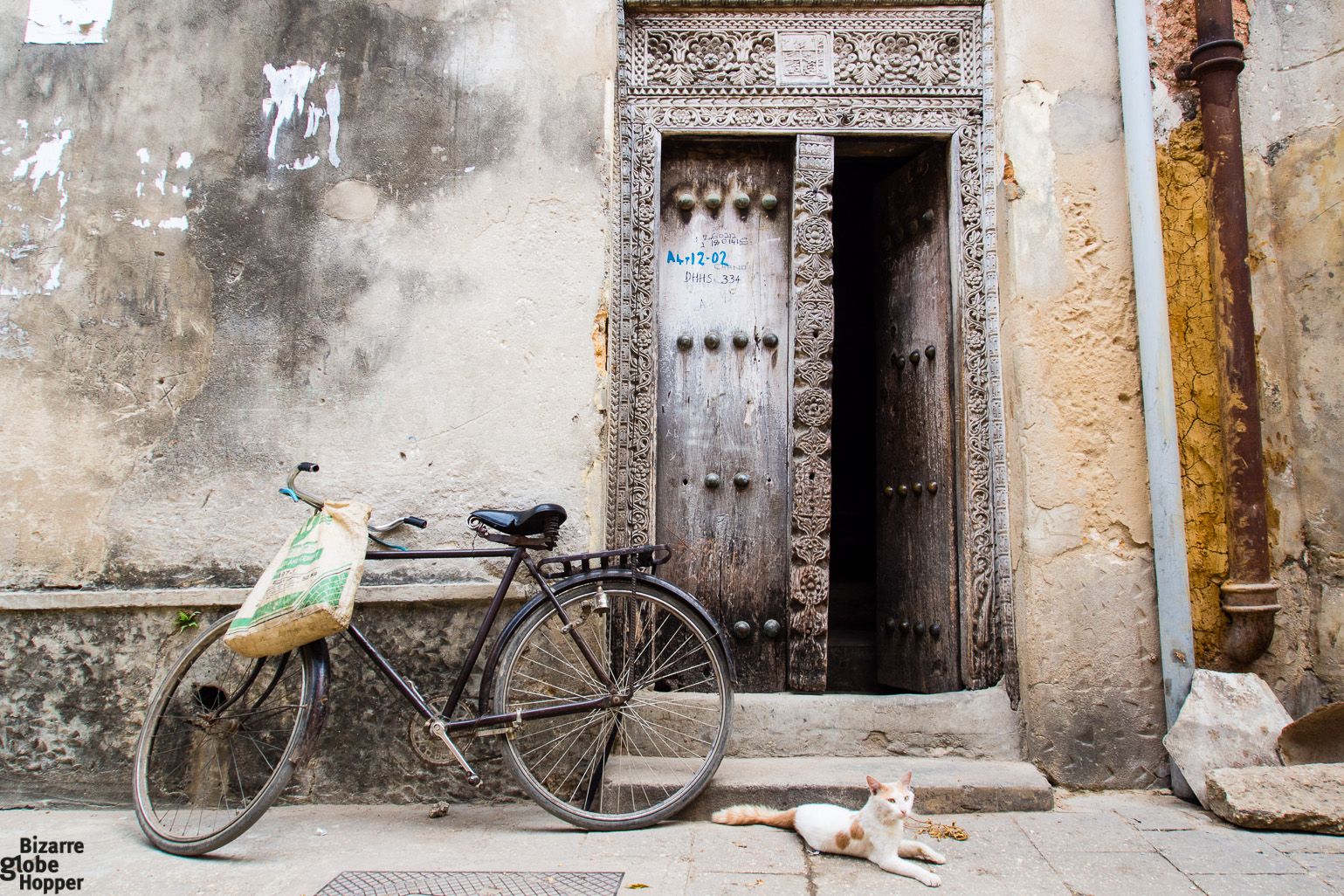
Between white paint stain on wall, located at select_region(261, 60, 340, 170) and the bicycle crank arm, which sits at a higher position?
white paint stain on wall, located at select_region(261, 60, 340, 170)

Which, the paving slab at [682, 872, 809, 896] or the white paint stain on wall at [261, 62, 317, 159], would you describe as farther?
the white paint stain on wall at [261, 62, 317, 159]

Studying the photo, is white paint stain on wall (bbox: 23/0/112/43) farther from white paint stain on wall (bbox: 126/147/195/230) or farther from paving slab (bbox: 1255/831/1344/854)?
paving slab (bbox: 1255/831/1344/854)

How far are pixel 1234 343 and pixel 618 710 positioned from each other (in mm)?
2607

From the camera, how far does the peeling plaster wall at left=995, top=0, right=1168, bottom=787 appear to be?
2.97 metres

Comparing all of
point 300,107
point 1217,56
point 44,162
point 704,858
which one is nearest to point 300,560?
point 704,858

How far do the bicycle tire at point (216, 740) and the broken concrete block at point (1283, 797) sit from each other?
286cm

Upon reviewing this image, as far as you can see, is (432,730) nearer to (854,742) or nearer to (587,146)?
(854,742)

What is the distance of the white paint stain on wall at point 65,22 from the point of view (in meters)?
3.28

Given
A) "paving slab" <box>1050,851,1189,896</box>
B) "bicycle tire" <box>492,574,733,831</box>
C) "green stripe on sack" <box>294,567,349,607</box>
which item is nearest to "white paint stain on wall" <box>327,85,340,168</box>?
"green stripe on sack" <box>294,567,349,607</box>

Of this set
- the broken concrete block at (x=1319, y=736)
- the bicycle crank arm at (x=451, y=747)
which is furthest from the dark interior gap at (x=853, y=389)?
the bicycle crank arm at (x=451, y=747)

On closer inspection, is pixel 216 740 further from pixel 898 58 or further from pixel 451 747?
pixel 898 58

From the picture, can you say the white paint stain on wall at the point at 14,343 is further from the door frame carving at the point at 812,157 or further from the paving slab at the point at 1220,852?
the paving slab at the point at 1220,852

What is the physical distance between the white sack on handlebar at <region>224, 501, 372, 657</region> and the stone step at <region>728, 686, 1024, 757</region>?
1.47m

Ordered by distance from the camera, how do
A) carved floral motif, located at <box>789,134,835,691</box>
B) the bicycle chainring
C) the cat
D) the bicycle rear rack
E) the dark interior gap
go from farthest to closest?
the dark interior gap → carved floral motif, located at <box>789,134,835,691</box> → the bicycle chainring → the bicycle rear rack → the cat
